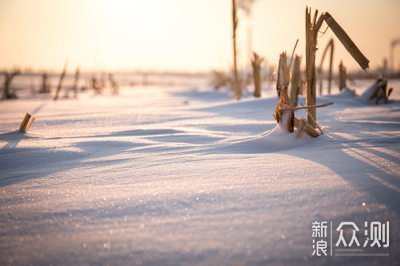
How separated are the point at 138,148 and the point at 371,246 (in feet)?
6.06

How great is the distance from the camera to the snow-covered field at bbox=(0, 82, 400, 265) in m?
1.12

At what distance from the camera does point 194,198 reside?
1.47 m

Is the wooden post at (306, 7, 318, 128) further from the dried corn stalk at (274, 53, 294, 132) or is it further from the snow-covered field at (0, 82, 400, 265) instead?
the snow-covered field at (0, 82, 400, 265)

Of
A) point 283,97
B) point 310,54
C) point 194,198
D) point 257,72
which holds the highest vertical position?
point 310,54

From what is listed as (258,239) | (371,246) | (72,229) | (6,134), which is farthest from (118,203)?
(6,134)

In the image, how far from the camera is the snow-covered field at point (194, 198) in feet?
3.67

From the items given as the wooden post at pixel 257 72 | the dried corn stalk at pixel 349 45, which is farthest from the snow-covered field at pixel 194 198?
the wooden post at pixel 257 72

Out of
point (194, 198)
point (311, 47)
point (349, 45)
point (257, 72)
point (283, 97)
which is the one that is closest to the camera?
point (194, 198)

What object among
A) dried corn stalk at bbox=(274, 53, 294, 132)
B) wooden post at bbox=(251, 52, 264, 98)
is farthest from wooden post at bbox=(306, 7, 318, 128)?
wooden post at bbox=(251, 52, 264, 98)

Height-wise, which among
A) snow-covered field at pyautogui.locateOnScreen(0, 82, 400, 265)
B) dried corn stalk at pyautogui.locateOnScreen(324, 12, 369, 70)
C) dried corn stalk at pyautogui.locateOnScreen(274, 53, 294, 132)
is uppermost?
dried corn stalk at pyautogui.locateOnScreen(324, 12, 369, 70)

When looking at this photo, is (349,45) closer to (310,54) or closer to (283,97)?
(310,54)

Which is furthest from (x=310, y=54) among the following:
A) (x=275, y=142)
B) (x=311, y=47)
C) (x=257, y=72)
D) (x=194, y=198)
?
(x=257, y=72)

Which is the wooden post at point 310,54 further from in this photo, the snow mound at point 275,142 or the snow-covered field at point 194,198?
the snow-covered field at point 194,198

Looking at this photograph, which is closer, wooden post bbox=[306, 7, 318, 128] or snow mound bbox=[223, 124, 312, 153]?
snow mound bbox=[223, 124, 312, 153]
